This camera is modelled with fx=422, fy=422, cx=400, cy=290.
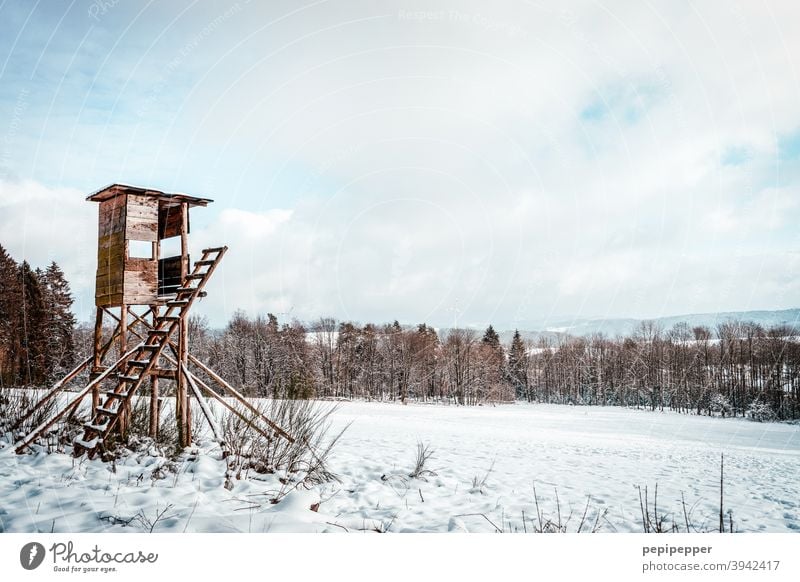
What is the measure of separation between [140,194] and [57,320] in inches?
895

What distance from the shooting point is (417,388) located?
183 feet

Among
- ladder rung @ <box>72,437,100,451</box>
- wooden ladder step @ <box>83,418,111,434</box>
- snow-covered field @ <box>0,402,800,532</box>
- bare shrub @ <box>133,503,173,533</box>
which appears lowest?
snow-covered field @ <box>0,402,800,532</box>

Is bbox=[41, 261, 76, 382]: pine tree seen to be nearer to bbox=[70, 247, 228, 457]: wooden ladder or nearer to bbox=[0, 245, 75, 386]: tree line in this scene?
bbox=[0, 245, 75, 386]: tree line

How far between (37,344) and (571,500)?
82.9ft

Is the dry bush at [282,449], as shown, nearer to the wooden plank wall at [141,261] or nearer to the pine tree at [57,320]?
the wooden plank wall at [141,261]

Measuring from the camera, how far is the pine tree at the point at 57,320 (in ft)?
73.9

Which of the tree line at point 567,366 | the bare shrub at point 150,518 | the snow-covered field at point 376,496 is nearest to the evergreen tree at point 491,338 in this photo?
the tree line at point 567,366

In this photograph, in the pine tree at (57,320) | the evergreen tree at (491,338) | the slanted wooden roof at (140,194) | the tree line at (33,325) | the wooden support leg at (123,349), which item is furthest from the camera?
the evergreen tree at (491,338)

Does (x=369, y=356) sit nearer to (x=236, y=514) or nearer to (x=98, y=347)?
(x=98, y=347)

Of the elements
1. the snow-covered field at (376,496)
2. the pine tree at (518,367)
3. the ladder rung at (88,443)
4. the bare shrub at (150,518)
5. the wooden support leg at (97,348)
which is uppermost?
the wooden support leg at (97,348)
